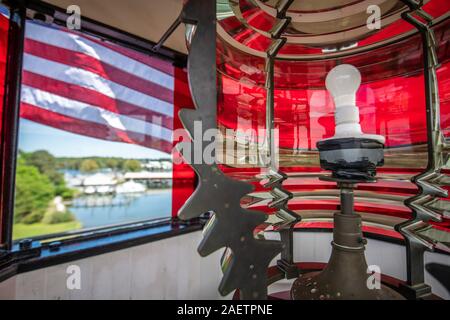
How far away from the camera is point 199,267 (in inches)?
67.8

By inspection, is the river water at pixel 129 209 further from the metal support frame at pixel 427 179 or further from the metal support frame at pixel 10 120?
the metal support frame at pixel 427 179

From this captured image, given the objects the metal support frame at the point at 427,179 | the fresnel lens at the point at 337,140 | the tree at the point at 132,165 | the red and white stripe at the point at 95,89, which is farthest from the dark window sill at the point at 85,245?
the metal support frame at the point at 427,179

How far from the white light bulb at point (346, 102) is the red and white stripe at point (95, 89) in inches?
52.0

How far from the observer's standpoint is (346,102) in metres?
0.80

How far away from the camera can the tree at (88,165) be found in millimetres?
2033

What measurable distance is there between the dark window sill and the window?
138 millimetres

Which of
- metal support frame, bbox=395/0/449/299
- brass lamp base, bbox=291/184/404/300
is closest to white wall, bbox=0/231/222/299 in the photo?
brass lamp base, bbox=291/184/404/300

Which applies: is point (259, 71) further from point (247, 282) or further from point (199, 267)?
point (199, 267)

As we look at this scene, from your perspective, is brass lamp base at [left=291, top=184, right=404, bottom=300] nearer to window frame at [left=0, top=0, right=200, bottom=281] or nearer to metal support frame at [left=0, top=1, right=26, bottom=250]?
window frame at [left=0, top=0, right=200, bottom=281]

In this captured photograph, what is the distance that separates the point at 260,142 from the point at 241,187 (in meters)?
0.57

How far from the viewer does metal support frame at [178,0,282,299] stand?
19.2 inches
